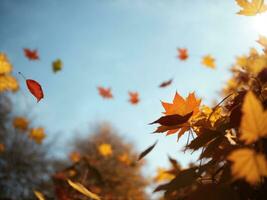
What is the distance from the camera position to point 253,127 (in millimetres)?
508

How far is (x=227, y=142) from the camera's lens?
77cm

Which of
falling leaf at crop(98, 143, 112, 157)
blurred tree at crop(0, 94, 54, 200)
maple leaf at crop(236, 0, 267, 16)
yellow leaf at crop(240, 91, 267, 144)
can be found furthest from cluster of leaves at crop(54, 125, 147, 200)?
yellow leaf at crop(240, 91, 267, 144)

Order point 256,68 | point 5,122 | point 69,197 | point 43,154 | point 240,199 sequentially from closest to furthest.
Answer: point 240,199 < point 256,68 < point 69,197 < point 5,122 < point 43,154

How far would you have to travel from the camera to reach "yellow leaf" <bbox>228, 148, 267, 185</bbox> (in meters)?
0.48

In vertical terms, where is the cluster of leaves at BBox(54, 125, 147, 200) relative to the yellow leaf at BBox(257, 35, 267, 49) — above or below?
above

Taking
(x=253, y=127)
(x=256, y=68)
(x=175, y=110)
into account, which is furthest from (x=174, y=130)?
(x=253, y=127)

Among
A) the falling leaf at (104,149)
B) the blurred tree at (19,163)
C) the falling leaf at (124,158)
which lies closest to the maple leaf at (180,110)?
the blurred tree at (19,163)

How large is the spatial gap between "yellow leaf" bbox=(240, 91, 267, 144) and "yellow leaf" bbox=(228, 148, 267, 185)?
35 millimetres

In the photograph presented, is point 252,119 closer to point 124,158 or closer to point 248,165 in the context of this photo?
point 248,165

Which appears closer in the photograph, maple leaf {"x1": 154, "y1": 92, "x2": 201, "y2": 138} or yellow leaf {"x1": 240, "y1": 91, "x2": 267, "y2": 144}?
yellow leaf {"x1": 240, "y1": 91, "x2": 267, "y2": 144}

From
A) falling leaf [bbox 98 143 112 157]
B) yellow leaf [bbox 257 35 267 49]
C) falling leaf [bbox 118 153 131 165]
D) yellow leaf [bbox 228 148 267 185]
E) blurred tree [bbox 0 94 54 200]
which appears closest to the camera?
yellow leaf [bbox 228 148 267 185]

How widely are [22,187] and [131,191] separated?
697cm

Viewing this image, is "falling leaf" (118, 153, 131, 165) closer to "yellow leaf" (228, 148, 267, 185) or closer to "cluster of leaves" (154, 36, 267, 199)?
"cluster of leaves" (154, 36, 267, 199)

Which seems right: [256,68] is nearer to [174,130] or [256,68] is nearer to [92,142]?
[174,130]
